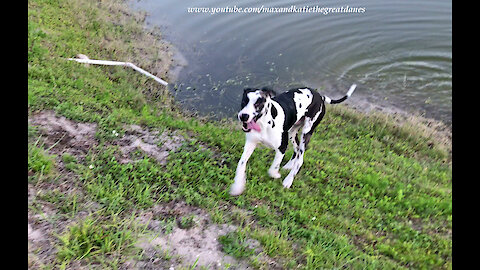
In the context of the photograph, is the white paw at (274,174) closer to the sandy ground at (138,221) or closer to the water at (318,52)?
the sandy ground at (138,221)

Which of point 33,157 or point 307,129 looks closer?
point 33,157

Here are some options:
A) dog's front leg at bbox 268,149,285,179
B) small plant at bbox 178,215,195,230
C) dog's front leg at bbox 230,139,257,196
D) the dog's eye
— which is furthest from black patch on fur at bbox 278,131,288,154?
small plant at bbox 178,215,195,230

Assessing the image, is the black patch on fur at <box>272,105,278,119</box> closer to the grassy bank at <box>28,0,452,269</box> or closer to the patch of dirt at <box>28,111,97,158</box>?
the grassy bank at <box>28,0,452,269</box>

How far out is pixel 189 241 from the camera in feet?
Result: 13.2

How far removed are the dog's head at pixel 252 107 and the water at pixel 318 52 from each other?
4686mm

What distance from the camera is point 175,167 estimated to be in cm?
536

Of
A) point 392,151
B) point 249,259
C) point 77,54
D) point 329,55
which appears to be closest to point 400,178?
point 392,151

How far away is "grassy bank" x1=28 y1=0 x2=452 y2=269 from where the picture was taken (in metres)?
3.77

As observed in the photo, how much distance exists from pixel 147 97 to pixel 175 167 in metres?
4.19

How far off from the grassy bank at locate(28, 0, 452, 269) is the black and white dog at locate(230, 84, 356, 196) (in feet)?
0.91

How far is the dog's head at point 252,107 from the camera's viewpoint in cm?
454

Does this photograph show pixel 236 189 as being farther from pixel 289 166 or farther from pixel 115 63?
pixel 115 63

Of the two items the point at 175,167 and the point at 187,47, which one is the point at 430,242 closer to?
the point at 175,167

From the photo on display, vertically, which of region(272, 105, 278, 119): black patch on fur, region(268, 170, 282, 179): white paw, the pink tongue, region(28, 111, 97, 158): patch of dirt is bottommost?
region(268, 170, 282, 179): white paw
